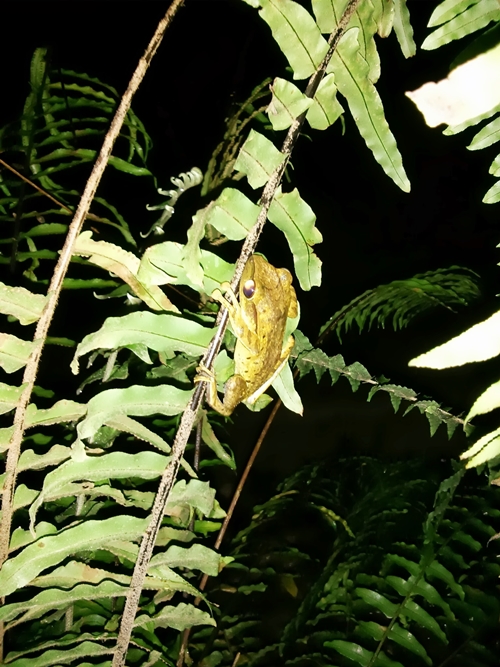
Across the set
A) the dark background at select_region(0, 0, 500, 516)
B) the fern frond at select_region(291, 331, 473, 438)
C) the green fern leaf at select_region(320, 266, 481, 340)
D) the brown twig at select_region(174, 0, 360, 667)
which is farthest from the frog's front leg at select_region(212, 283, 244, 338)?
the dark background at select_region(0, 0, 500, 516)

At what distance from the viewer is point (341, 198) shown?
4207 millimetres

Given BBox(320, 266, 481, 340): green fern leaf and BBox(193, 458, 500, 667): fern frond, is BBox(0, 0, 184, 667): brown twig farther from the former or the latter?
BBox(320, 266, 481, 340): green fern leaf

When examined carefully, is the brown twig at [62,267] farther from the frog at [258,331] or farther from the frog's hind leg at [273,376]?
the frog's hind leg at [273,376]

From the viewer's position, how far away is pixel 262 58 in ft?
9.25

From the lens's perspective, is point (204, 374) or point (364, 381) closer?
point (204, 374)

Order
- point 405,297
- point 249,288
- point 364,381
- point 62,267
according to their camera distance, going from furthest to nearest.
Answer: point 405,297, point 364,381, point 249,288, point 62,267

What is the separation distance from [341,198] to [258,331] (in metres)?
3.49

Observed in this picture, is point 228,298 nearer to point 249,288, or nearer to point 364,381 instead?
point 249,288

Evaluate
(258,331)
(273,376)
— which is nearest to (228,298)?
(258,331)

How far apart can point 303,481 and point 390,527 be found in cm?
39

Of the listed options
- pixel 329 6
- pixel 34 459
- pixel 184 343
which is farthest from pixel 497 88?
pixel 34 459

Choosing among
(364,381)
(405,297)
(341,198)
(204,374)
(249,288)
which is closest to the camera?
(204,374)

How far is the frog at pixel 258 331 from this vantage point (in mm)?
1030

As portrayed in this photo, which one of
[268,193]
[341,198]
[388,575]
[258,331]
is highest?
[341,198]
